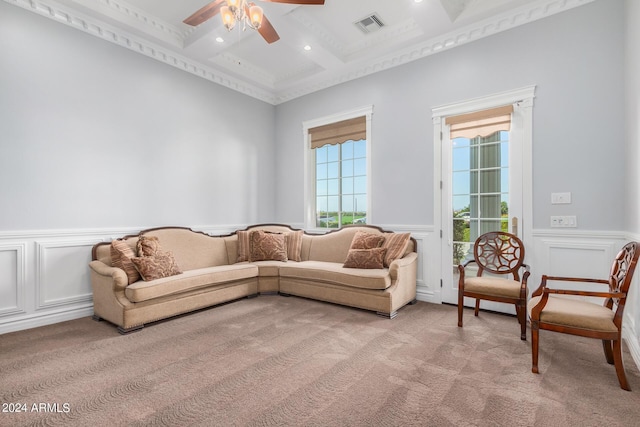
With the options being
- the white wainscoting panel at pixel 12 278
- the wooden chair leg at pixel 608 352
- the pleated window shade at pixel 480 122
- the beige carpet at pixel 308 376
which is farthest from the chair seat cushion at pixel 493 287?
the white wainscoting panel at pixel 12 278

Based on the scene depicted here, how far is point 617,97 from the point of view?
9.77ft

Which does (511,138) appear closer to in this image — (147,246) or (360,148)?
(360,148)

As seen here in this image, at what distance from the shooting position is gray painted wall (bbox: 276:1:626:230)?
302 cm

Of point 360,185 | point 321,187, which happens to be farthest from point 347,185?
point 321,187

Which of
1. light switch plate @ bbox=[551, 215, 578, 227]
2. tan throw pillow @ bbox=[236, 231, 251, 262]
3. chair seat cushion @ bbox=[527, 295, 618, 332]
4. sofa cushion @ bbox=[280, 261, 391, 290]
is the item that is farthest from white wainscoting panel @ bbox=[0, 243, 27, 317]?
light switch plate @ bbox=[551, 215, 578, 227]

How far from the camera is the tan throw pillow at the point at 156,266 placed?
10.8 ft

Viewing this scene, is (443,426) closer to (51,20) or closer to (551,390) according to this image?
(551,390)

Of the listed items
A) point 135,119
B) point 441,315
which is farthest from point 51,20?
point 441,315

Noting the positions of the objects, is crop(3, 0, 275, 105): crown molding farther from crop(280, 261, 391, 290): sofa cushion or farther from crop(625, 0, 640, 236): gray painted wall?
crop(625, 0, 640, 236): gray painted wall

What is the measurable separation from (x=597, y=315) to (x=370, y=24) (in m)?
3.78

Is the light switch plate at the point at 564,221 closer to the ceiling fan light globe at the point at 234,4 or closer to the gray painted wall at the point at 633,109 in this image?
the gray painted wall at the point at 633,109

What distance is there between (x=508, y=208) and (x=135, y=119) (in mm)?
4641

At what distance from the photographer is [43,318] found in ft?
10.7

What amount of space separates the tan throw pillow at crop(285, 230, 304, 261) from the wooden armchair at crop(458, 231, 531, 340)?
7.81ft
